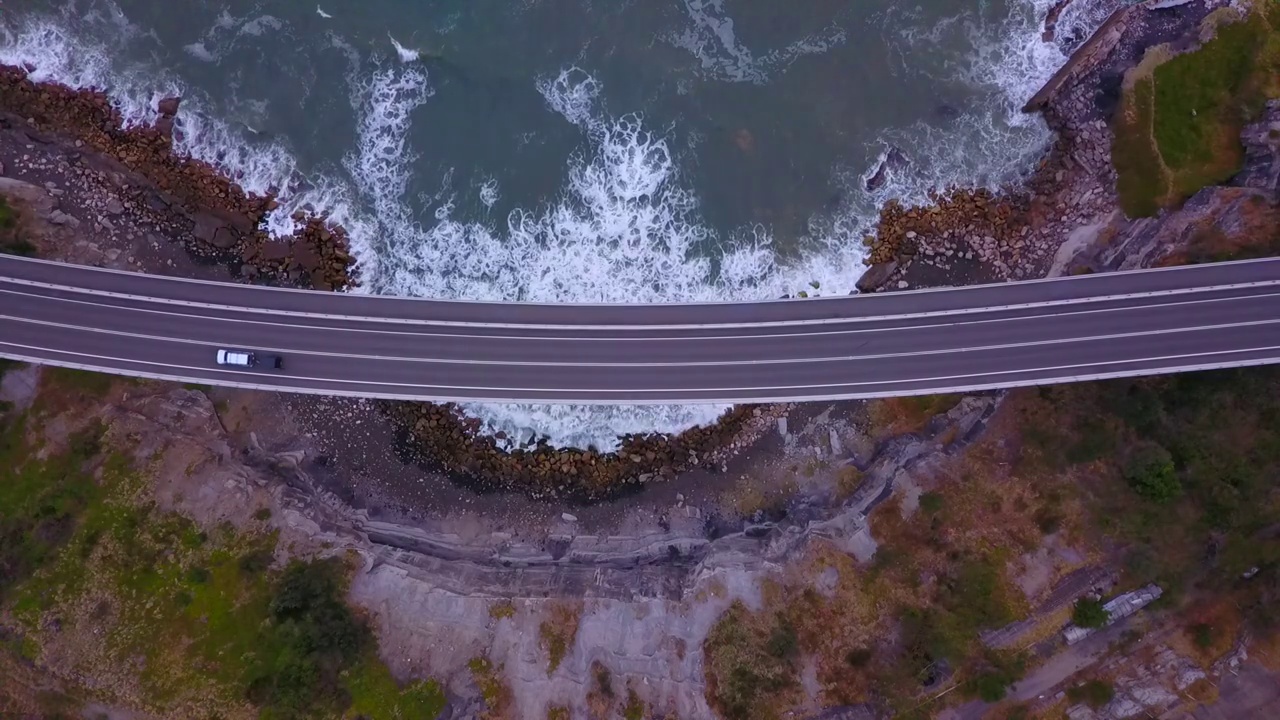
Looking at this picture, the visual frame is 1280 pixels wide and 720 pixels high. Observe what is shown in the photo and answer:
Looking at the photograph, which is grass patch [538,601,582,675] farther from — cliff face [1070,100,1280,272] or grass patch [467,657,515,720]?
cliff face [1070,100,1280,272]

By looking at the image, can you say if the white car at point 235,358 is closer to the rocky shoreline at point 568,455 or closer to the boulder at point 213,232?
the rocky shoreline at point 568,455

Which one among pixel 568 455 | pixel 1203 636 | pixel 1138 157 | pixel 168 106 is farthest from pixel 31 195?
pixel 1203 636

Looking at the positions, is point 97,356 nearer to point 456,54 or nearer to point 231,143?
Result: point 231,143

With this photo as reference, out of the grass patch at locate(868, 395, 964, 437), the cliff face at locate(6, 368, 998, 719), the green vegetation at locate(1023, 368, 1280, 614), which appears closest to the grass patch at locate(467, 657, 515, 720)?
the cliff face at locate(6, 368, 998, 719)

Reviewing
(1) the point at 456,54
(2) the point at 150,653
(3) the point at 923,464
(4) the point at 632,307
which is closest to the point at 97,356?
(2) the point at 150,653

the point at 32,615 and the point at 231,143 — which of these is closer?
the point at 32,615

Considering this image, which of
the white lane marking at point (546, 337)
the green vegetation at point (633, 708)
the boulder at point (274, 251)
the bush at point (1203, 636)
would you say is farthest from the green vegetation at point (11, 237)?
the bush at point (1203, 636)
